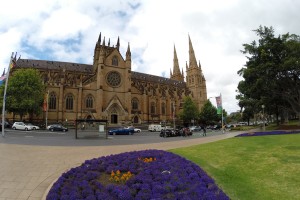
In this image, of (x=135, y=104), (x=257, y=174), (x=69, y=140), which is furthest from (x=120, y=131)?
(x=257, y=174)

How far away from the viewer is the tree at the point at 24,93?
4953 cm

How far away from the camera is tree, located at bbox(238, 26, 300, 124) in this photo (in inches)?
1395

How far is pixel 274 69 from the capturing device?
35.9m

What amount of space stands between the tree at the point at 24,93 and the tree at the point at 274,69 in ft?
144

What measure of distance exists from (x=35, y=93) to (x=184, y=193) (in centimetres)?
5420

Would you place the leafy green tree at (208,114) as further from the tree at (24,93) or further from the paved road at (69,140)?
the paved road at (69,140)

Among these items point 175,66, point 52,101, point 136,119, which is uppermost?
point 175,66

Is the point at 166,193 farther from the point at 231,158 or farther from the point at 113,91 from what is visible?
the point at 113,91

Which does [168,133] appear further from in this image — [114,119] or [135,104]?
[135,104]

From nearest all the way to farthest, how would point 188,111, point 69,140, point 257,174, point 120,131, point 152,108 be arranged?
point 257,174, point 69,140, point 120,131, point 152,108, point 188,111

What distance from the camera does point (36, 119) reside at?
58.2 metres

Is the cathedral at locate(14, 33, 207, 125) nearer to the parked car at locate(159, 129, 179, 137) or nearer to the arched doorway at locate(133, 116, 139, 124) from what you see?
the arched doorway at locate(133, 116, 139, 124)

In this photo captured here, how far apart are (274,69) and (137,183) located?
35.7 m

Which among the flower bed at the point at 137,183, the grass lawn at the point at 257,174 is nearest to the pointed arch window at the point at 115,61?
the grass lawn at the point at 257,174
